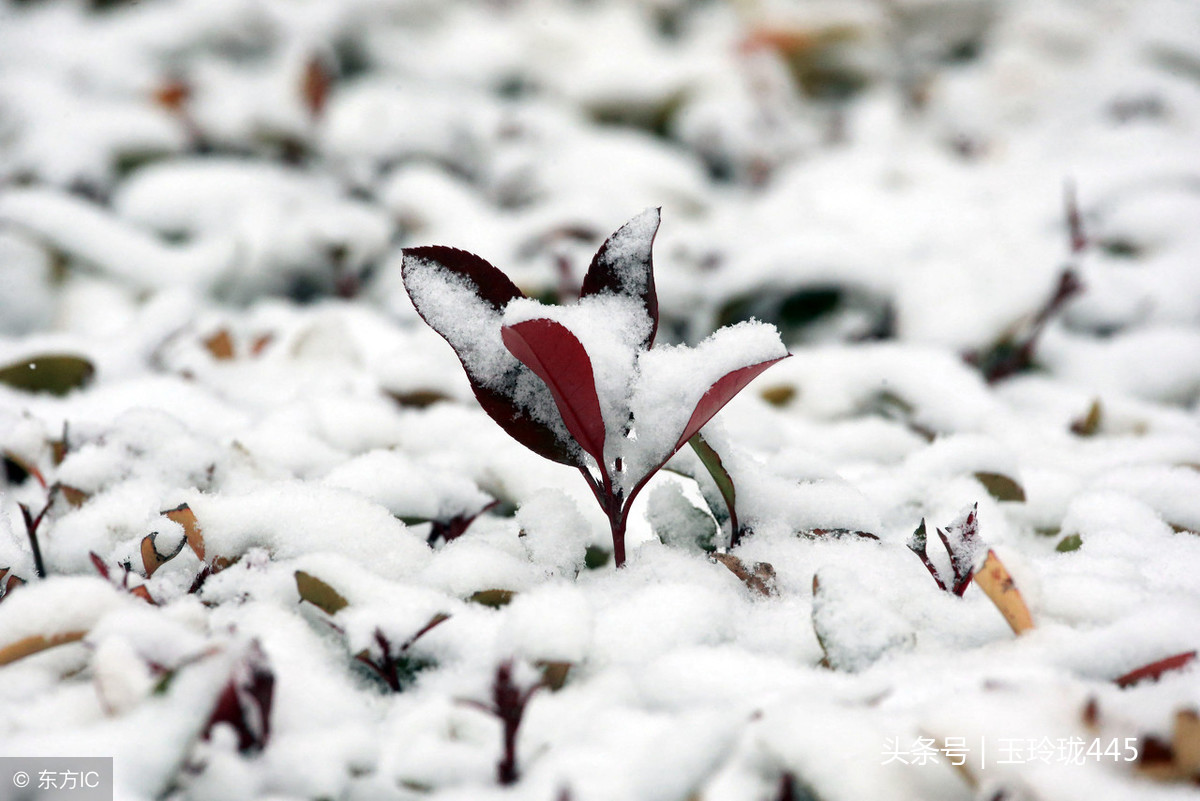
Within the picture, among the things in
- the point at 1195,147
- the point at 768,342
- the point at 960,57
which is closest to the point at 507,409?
the point at 768,342

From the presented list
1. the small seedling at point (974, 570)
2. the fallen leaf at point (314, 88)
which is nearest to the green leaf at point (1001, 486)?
the small seedling at point (974, 570)

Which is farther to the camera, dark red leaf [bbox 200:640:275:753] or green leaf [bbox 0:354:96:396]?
green leaf [bbox 0:354:96:396]

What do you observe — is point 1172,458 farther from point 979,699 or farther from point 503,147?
point 503,147

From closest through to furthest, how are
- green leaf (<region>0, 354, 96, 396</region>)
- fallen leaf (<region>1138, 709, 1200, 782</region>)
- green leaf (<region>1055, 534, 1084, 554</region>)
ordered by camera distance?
fallen leaf (<region>1138, 709, 1200, 782</region>) → green leaf (<region>1055, 534, 1084, 554</region>) → green leaf (<region>0, 354, 96, 396</region>)

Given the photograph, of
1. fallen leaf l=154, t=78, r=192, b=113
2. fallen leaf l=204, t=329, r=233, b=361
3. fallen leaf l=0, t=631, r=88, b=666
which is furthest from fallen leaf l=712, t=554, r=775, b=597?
fallen leaf l=154, t=78, r=192, b=113

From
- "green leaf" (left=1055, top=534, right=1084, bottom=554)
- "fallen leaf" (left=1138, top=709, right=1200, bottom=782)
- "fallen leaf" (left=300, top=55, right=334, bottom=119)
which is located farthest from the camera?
"fallen leaf" (left=300, top=55, right=334, bottom=119)

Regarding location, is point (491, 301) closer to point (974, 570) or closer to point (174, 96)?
point (974, 570)

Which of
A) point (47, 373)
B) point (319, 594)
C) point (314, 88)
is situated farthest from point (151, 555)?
point (314, 88)

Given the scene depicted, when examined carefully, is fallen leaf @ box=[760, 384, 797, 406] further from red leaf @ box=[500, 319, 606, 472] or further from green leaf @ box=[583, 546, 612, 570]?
red leaf @ box=[500, 319, 606, 472]
